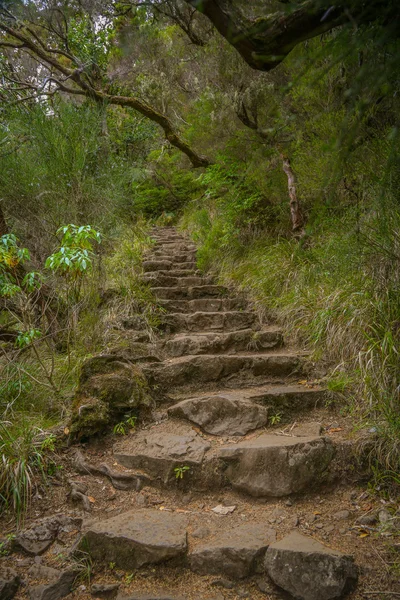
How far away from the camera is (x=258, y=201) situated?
5.33 meters

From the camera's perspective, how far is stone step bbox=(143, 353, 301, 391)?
11.0ft

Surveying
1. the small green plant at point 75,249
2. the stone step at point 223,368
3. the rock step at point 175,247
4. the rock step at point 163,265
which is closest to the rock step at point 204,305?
the rock step at point 163,265

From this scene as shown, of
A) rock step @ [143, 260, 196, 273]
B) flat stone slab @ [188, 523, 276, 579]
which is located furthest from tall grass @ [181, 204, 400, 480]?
rock step @ [143, 260, 196, 273]

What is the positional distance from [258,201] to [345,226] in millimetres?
1667

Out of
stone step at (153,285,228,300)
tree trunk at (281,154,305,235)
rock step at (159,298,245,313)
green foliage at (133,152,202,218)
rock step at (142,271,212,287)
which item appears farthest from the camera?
green foliage at (133,152,202,218)

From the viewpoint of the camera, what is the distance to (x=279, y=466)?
229cm

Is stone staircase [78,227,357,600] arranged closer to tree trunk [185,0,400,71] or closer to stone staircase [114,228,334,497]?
stone staircase [114,228,334,497]

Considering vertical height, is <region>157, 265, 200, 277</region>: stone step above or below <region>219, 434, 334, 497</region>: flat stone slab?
above

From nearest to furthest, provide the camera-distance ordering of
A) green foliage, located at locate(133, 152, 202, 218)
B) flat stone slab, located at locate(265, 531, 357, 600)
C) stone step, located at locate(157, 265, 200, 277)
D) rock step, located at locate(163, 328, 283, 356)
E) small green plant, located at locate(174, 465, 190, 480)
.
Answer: flat stone slab, located at locate(265, 531, 357, 600), small green plant, located at locate(174, 465, 190, 480), rock step, located at locate(163, 328, 283, 356), stone step, located at locate(157, 265, 200, 277), green foliage, located at locate(133, 152, 202, 218)

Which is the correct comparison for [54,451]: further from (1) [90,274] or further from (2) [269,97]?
(2) [269,97]

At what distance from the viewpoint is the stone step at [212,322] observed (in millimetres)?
4367

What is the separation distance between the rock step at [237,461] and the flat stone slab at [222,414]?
4.8 inches

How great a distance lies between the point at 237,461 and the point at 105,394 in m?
1.09

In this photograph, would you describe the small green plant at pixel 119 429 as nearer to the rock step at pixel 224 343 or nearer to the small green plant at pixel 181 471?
the small green plant at pixel 181 471
